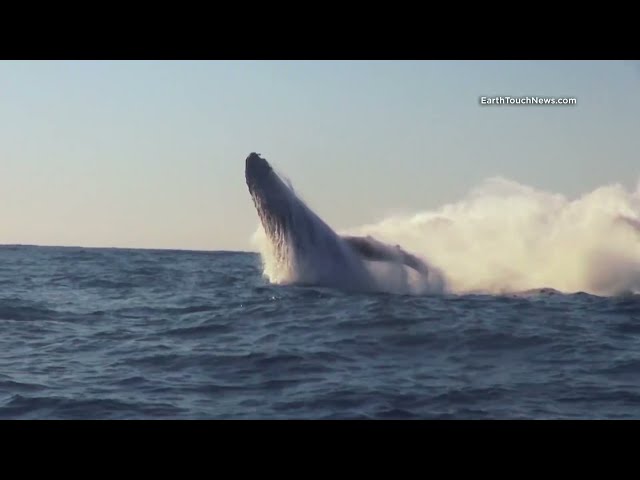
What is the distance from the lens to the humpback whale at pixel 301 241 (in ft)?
66.8

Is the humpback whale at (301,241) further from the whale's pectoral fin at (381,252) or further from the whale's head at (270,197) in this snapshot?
the whale's pectoral fin at (381,252)

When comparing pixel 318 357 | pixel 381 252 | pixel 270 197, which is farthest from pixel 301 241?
pixel 318 357

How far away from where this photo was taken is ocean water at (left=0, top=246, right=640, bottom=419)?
26.4ft

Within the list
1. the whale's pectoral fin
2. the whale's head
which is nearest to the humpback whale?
the whale's head

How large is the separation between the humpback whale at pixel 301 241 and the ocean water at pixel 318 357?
266 centimetres

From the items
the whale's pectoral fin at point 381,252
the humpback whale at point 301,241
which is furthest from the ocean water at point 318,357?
the whale's pectoral fin at point 381,252

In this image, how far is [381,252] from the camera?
21812 mm

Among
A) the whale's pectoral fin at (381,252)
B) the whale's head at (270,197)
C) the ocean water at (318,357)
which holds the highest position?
the whale's head at (270,197)

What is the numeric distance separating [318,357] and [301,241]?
34.4 ft

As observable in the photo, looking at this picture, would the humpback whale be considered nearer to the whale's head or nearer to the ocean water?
the whale's head
